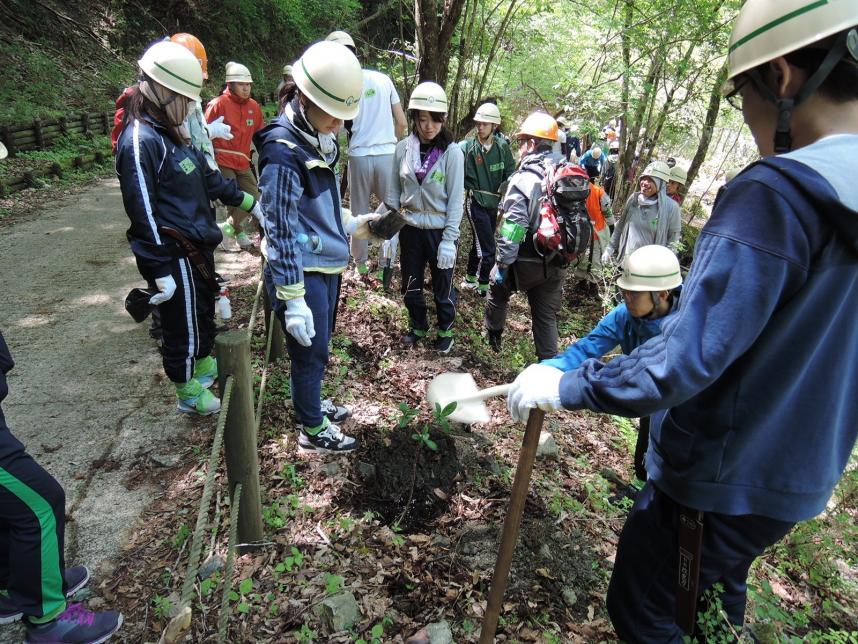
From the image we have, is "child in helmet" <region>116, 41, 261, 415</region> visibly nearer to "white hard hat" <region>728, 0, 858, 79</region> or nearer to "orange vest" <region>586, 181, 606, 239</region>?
"white hard hat" <region>728, 0, 858, 79</region>

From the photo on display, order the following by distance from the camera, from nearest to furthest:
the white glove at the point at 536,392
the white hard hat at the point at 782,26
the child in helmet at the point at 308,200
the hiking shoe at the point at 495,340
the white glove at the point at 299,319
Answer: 1. the white hard hat at the point at 782,26
2. the white glove at the point at 536,392
3. the child in helmet at the point at 308,200
4. the white glove at the point at 299,319
5. the hiking shoe at the point at 495,340

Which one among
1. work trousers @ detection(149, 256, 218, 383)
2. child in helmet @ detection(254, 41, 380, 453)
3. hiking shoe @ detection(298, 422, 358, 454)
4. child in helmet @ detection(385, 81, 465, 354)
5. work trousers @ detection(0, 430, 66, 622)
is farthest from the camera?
child in helmet @ detection(385, 81, 465, 354)

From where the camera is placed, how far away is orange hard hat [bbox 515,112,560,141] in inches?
188

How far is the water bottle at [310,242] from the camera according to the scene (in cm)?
302

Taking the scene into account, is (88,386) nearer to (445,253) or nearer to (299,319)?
(299,319)

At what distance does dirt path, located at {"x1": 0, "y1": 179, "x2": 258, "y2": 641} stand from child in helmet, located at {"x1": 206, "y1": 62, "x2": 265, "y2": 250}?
1187 mm

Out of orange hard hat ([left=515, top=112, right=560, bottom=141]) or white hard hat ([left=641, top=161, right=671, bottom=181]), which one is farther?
white hard hat ([left=641, top=161, right=671, bottom=181])

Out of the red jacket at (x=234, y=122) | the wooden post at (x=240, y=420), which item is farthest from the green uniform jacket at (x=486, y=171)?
the wooden post at (x=240, y=420)

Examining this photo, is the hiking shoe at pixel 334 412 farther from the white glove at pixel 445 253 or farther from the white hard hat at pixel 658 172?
the white hard hat at pixel 658 172

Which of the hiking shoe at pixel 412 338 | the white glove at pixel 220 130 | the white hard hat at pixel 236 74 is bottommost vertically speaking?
the hiking shoe at pixel 412 338

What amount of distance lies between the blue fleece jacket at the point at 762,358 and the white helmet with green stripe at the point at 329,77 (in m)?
2.05

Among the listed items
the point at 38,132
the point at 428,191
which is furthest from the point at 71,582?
the point at 38,132

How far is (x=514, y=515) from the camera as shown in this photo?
1.98 m

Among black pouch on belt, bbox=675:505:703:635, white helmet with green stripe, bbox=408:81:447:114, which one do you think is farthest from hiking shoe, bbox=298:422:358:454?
white helmet with green stripe, bbox=408:81:447:114
